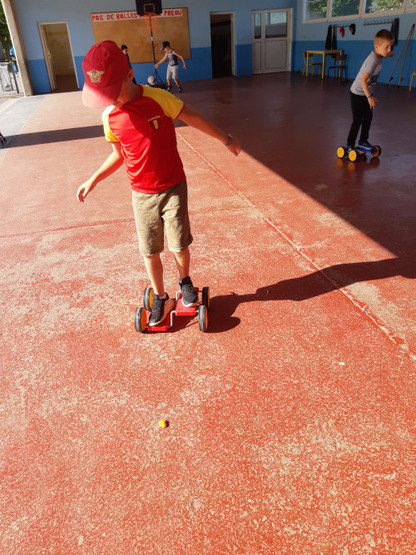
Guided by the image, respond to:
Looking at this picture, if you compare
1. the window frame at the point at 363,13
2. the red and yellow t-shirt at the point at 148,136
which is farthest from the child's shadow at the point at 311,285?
the window frame at the point at 363,13

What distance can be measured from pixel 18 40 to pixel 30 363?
19.9 metres

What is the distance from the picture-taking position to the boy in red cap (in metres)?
2.08

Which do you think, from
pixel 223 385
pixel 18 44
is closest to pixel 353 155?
pixel 223 385

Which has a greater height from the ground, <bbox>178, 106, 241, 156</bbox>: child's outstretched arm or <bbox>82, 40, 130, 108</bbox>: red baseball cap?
<bbox>82, 40, 130, 108</bbox>: red baseball cap

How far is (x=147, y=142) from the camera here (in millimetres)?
2361

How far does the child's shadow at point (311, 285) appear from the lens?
120 inches

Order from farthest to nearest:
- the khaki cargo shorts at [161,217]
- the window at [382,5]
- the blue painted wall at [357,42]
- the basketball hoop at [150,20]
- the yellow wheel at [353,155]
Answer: the basketball hoop at [150,20] < the window at [382,5] < the blue painted wall at [357,42] < the yellow wheel at [353,155] < the khaki cargo shorts at [161,217]

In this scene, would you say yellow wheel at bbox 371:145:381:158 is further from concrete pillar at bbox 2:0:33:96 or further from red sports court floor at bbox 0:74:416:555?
concrete pillar at bbox 2:0:33:96

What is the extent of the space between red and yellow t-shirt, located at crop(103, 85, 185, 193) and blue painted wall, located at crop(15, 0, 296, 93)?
19.3 m

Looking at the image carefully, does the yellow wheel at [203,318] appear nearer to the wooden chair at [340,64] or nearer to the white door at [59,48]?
the wooden chair at [340,64]

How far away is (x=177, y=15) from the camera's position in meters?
19.2

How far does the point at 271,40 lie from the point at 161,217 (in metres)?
21.6

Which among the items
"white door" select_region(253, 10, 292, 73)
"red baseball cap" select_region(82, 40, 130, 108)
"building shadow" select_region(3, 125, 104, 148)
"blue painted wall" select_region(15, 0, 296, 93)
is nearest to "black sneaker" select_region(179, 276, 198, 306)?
"red baseball cap" select_region(82, 40, 130, 108)

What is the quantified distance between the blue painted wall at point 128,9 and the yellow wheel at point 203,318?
64.3ft
